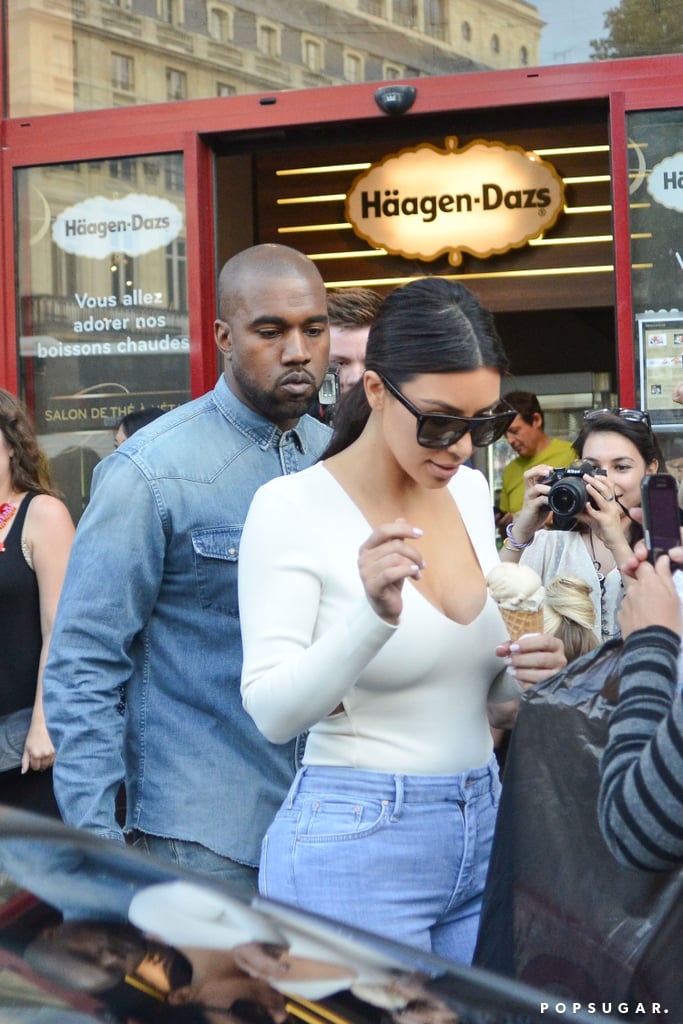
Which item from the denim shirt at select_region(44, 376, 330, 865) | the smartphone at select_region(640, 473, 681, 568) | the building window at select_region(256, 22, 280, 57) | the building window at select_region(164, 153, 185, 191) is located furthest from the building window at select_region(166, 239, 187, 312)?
the smartphone at select_region(640, 473, 681, 568)

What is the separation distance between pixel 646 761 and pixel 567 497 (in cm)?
161

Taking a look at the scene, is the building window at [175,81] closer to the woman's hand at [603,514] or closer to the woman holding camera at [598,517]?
the woman holding camera at [598,517]

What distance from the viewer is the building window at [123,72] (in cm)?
588

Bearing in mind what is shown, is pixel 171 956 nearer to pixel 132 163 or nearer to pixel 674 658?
pixel 674 658

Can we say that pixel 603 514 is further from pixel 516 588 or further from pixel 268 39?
pixel 268 39

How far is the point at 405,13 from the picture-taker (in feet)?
18.7

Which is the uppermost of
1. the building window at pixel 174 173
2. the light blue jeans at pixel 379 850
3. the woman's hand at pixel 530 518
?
the building window at pixel 174 173

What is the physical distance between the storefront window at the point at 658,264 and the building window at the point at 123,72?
2.25m

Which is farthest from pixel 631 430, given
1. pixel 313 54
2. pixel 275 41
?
pixel 275 41

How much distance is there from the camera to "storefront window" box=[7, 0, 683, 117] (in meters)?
5.43

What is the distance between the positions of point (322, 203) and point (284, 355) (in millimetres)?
6566

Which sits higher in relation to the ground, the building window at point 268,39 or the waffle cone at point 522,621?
the building window at point 268,39

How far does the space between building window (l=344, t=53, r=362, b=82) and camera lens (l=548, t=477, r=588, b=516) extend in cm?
312

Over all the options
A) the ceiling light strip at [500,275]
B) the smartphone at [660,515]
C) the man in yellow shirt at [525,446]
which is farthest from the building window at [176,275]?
the smartphone at [660,515]
